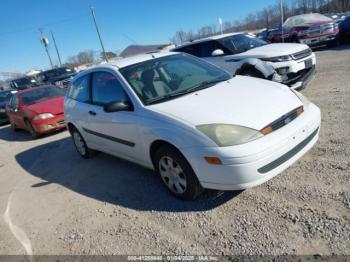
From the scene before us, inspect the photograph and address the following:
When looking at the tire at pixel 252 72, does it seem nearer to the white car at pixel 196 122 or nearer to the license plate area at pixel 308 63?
the license plate area at pixel 308 63

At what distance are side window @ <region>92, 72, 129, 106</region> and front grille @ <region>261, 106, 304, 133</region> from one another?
1801 mm

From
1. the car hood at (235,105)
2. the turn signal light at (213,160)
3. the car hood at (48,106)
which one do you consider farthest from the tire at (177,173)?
the car hood at (48,106)

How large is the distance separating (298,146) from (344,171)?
2.34ft

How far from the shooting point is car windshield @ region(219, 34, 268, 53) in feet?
25.2

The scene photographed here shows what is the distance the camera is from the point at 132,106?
12.3ft

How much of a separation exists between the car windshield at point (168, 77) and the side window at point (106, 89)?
0.58 feet

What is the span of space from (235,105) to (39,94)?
8261 mm

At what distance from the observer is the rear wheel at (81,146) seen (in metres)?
5.64

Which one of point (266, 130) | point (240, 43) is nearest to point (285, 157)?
point (266, 130)

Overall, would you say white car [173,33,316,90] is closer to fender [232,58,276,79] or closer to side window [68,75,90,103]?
fender [232,58,276,79]

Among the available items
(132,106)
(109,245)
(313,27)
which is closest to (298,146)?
(132,106)

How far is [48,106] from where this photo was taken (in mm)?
8719

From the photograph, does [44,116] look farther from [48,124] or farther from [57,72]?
[57,72]

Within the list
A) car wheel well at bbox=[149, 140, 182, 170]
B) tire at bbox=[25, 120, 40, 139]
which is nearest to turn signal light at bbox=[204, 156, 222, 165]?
car wheel well at bbox=[149, 140, 182, 170]
